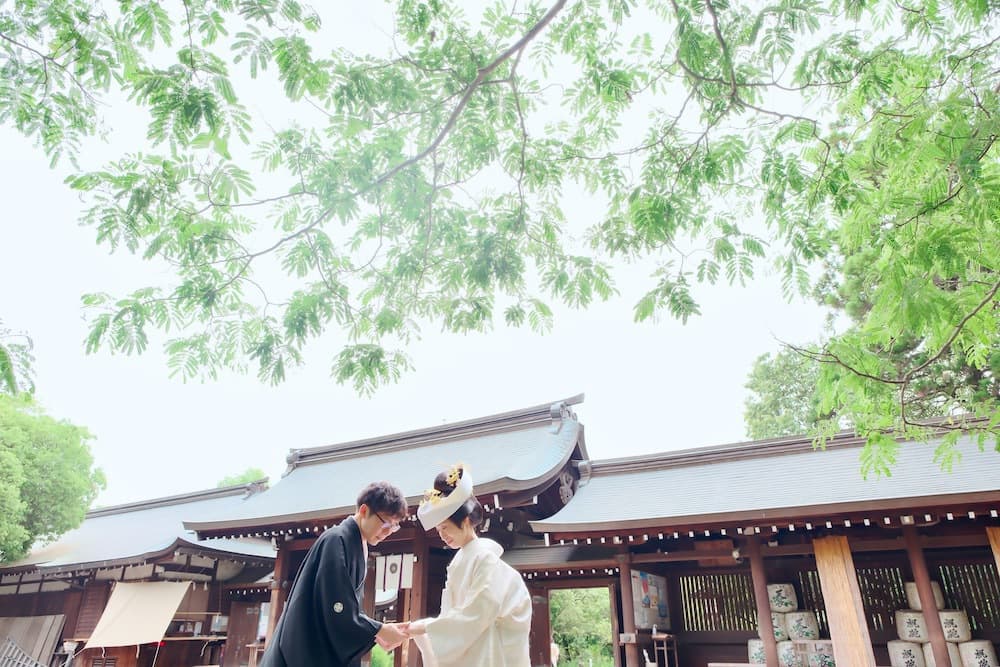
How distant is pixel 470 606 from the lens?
2.54m

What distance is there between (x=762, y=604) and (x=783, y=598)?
28.7 inches

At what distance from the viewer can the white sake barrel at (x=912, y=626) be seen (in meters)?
6.26

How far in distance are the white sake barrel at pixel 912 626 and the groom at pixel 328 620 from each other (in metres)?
6.49

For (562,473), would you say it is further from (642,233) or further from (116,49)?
(116,49)

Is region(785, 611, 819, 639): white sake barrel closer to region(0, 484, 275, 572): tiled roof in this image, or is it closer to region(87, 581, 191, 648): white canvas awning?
region(0, 484, 275, 572): tiled roof

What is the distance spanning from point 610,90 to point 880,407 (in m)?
2.44

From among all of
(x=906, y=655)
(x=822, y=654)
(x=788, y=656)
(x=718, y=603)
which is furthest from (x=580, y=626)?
(x=906, y=655)

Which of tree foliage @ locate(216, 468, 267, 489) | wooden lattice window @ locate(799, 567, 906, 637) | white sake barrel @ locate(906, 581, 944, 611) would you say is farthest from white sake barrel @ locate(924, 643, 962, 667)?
tree foliage @ locate(216, 468, 267, 489)

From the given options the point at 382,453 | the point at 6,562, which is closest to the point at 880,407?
the point at 382,453

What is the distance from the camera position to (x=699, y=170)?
142 inches

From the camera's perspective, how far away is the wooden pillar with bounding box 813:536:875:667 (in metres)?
5.86

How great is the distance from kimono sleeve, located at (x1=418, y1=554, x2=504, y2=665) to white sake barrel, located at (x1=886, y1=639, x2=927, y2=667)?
6.20 m

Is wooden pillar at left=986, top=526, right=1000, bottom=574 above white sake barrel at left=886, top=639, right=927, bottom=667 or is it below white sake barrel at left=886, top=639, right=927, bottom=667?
above

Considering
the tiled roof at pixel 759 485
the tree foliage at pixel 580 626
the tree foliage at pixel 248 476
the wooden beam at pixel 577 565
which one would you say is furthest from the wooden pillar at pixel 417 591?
the tree foliage at pixel 248 476
